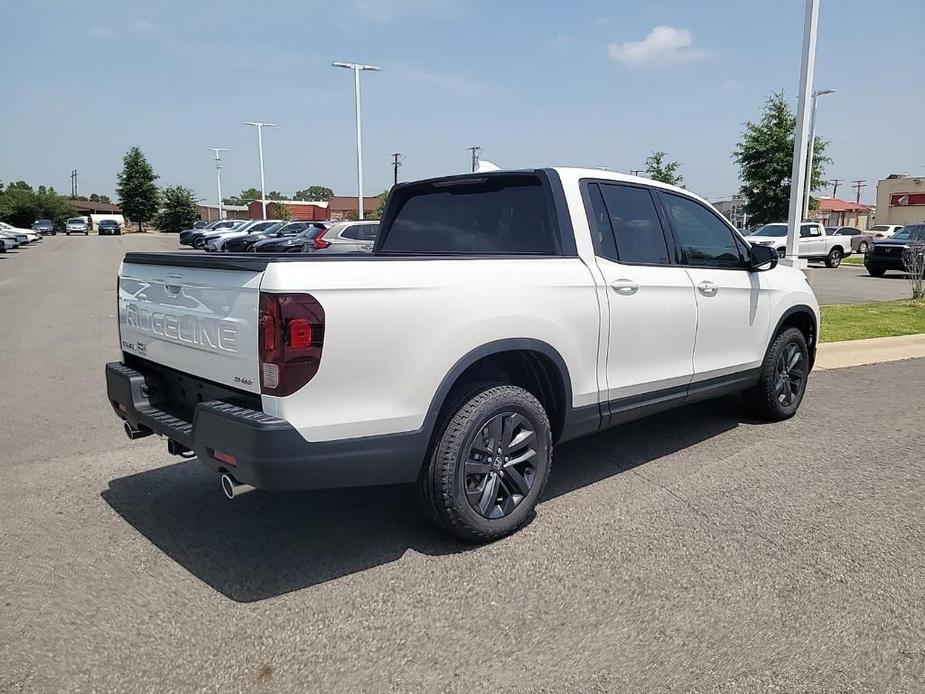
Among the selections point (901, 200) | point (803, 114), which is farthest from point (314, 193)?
point (803, 114)

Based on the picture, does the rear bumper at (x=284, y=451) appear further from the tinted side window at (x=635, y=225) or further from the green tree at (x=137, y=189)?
the green tree at (x=137, y=189)

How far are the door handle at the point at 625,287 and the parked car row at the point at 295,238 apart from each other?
2.13m

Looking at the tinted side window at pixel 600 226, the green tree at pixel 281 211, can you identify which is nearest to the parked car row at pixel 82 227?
the green tree at pixel 281 211

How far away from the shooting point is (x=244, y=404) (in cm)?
312

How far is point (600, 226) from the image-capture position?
14.1 ft

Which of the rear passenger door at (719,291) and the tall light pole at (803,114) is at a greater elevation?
the tall light pole at (803,114)

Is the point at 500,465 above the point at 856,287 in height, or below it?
above

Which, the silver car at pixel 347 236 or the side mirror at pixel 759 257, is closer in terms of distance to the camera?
the side mirror at pixel 759 257

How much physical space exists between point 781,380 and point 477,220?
2.98m

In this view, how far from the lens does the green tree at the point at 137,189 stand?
2815 inches

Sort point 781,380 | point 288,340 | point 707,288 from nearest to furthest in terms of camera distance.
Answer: point 288,340
point 707,288
point 781,380

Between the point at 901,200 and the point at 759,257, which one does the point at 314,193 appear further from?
the point at 759,257

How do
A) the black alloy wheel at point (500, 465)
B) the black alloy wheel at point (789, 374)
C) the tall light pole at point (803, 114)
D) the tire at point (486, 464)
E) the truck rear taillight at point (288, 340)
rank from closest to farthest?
the truck rear taillight at point (288, 340)
the tire at point (486, 464)
the black alloy wheel at point (500, 465)
the black alloy wheel at point (789, 374)
the tall light pole at point (803, 114)

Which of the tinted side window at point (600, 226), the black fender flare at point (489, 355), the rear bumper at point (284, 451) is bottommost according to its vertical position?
the rear bumper at point (284, 451)
